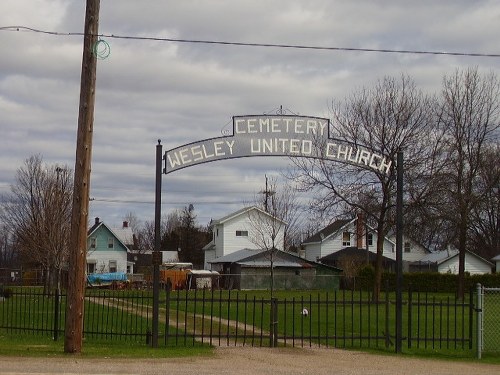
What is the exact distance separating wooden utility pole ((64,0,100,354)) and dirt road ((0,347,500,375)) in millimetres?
808

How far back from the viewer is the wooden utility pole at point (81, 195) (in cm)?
1491

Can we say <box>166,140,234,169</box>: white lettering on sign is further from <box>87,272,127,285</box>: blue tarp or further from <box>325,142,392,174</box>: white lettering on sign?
<box>87,272,127,285</box>: blue tarp

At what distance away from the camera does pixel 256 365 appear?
13984 mm

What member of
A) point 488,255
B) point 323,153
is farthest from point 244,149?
point 488,255

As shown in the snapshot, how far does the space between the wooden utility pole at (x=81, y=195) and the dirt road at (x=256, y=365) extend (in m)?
0.81

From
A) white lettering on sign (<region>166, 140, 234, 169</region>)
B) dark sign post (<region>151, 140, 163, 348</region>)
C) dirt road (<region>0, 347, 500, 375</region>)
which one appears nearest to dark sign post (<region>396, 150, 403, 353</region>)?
dirt road (<region>0, 347, 500, 375</region>)

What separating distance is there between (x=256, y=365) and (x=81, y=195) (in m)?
4.40

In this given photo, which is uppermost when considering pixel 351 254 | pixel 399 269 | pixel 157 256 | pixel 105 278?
pixel 351 254

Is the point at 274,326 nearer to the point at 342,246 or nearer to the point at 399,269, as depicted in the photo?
the point at 399,269

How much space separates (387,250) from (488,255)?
10.5 meters

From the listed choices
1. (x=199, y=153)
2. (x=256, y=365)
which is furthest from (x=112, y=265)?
(x=256, y=365)

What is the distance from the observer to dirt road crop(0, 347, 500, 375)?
12945 millimetres

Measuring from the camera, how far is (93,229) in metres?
78.6

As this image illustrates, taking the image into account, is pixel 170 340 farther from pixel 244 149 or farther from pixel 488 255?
pixel 488 255
